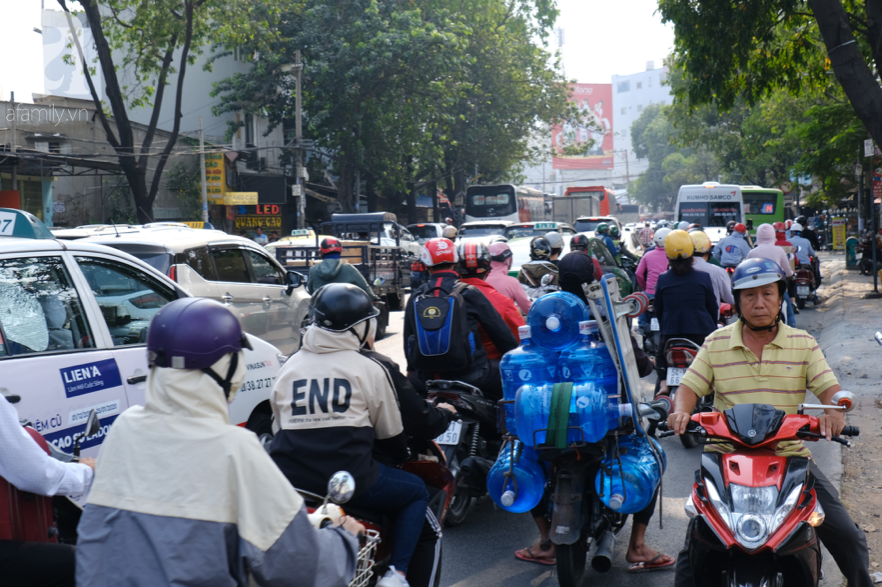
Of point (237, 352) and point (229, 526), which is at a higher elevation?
point (237, 352)

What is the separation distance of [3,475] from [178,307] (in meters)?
1.04

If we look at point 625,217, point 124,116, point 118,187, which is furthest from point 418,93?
point 625,217

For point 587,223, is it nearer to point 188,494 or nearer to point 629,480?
point 629,480

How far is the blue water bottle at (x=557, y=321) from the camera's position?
411 cm

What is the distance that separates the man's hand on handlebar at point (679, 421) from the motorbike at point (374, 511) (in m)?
0.97

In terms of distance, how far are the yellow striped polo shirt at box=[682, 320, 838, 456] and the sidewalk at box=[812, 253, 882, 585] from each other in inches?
52.6

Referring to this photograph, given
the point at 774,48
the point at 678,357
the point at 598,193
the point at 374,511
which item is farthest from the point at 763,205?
the point at 374,511

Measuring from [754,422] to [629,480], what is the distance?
0.88 metres

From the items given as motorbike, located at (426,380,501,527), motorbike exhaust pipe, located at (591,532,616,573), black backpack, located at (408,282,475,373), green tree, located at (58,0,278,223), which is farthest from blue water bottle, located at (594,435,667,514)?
green tree, located at (58,0,278,223)

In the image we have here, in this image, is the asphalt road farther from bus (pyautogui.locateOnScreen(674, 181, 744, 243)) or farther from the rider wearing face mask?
bus (pyautogui.locateOnScreen(674, 181, 744, 243))

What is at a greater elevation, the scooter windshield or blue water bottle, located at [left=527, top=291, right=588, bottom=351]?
blue water bottle, located at [left=527, top=291, right=588, bottom=351]

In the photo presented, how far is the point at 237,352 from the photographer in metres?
2.16

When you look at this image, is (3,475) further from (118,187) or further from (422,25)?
(422,25)

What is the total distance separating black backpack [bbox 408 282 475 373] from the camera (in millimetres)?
4941
